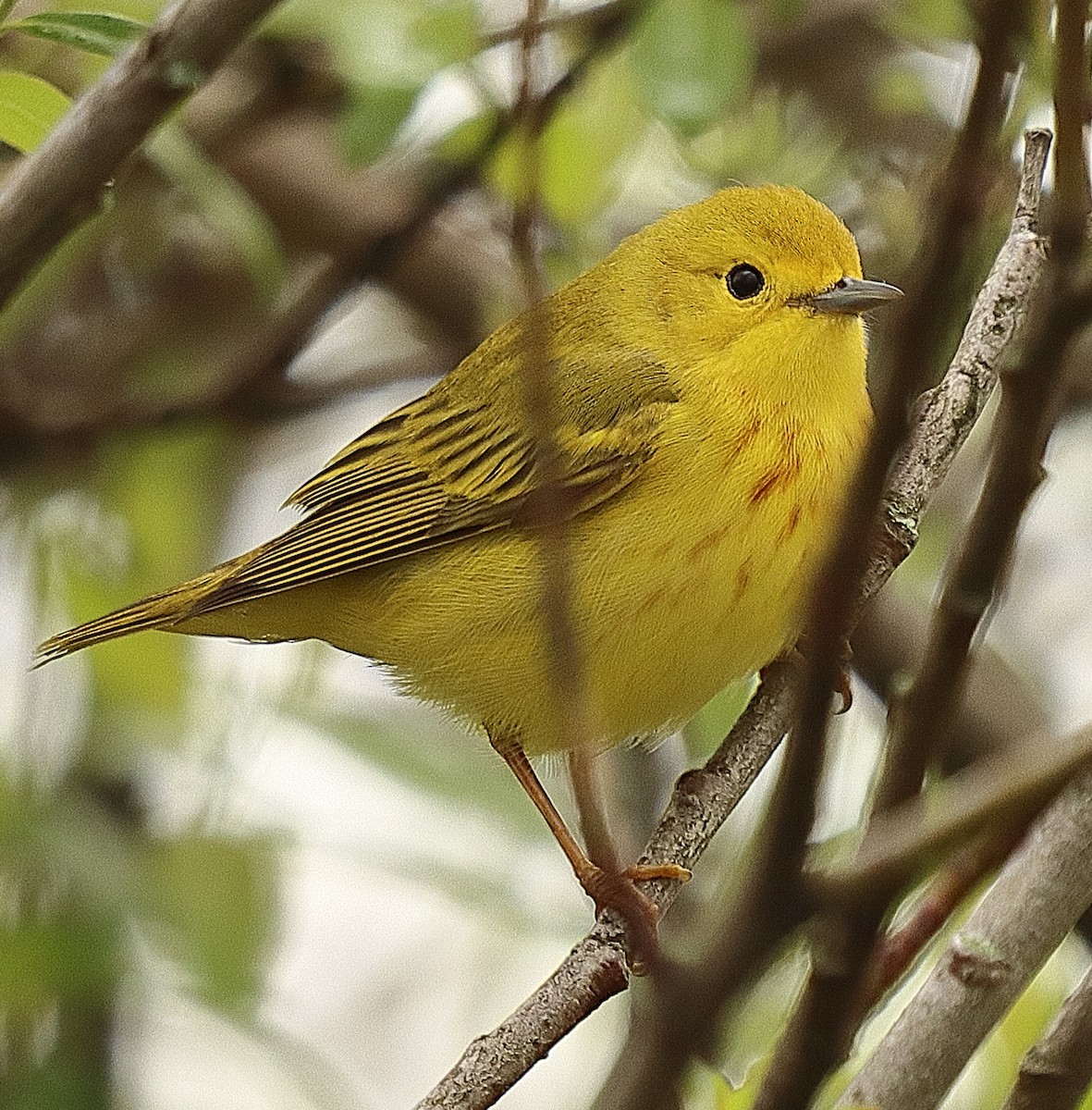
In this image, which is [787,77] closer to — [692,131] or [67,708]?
[692,131]

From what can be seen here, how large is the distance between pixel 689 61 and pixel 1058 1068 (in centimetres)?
155

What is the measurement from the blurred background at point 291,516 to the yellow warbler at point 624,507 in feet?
0.63

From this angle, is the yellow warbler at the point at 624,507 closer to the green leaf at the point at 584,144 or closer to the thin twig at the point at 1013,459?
the green leaf at the point at 584,144

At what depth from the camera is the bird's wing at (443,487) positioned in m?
2.97

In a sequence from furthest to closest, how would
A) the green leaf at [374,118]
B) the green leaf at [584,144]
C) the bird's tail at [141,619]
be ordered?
the green leaf at [584,144], the bird's tail at [141,619], the green leaf at [374,118]

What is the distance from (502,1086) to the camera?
1.82 m

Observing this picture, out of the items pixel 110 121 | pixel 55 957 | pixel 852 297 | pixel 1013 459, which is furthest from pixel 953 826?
pixel 55 957

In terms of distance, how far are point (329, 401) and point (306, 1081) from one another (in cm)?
174

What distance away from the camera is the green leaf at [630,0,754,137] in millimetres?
2693

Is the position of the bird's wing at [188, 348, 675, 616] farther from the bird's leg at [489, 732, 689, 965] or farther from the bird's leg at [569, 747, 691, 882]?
the bird's leg at [569, 747, 691, 882]

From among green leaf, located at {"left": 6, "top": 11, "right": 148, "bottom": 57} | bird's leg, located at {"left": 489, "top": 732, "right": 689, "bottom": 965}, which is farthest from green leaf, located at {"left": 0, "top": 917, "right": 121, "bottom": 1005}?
green leaf, located at {"left": 6, "top": 11, "right": 148, "bottom": 57}

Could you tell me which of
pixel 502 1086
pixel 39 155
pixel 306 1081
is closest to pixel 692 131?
pixel 39 155

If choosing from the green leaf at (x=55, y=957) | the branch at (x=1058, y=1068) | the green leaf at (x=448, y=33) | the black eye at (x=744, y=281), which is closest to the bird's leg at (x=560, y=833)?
the branch at (x=1058, y=1068)

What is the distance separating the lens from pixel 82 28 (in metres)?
2.25
